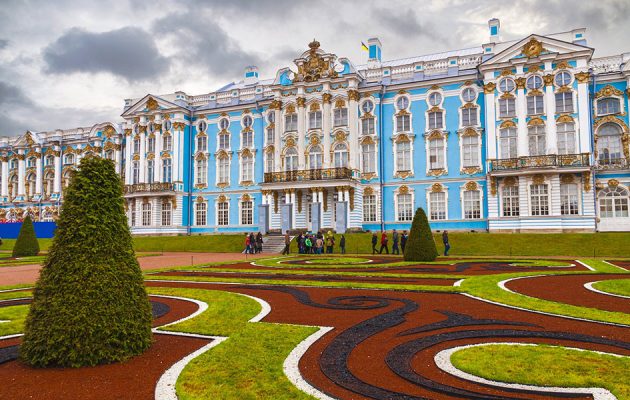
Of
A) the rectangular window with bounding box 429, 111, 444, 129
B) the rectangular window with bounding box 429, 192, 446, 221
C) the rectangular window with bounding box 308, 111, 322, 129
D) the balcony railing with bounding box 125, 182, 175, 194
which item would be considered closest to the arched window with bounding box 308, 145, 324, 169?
the rectangular window with bounding box 308, 111, 322, 129

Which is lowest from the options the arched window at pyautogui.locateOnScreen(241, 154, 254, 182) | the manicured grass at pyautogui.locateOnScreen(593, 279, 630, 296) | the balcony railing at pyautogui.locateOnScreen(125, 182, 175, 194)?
the manicured grass at pyautogui.locateOnScreen(593, 279, 630, 296)

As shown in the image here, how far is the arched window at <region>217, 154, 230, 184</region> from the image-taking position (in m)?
49.5

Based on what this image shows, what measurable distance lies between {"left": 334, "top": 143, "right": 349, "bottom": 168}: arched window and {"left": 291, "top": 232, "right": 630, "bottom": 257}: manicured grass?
10920 mm

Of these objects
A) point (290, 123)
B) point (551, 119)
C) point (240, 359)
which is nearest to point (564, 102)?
point (551, 119)

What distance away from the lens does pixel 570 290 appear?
12.7 meters

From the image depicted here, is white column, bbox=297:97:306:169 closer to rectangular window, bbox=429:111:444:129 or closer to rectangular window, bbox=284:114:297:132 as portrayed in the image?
rectangular window, bbox=284:114:297:132

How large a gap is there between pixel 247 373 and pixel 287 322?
3.09 metres

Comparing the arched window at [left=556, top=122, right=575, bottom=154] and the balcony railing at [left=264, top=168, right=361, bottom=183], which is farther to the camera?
the balcony railing at [left=264, top=168, right=361, bottom=183]

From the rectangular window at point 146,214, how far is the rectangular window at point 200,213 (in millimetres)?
4945

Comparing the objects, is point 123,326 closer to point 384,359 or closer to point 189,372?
point 189,372

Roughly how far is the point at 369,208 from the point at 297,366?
1466 inches

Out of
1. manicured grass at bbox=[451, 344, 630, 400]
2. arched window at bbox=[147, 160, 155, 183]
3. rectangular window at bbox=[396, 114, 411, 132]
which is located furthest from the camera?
arched window at bbox=[147, 160, 155, 183]

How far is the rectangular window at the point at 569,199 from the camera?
35.8 metres

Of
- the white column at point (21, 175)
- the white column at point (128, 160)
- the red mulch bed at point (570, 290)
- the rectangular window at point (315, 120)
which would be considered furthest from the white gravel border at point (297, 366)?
the white column at point (21, 175)
